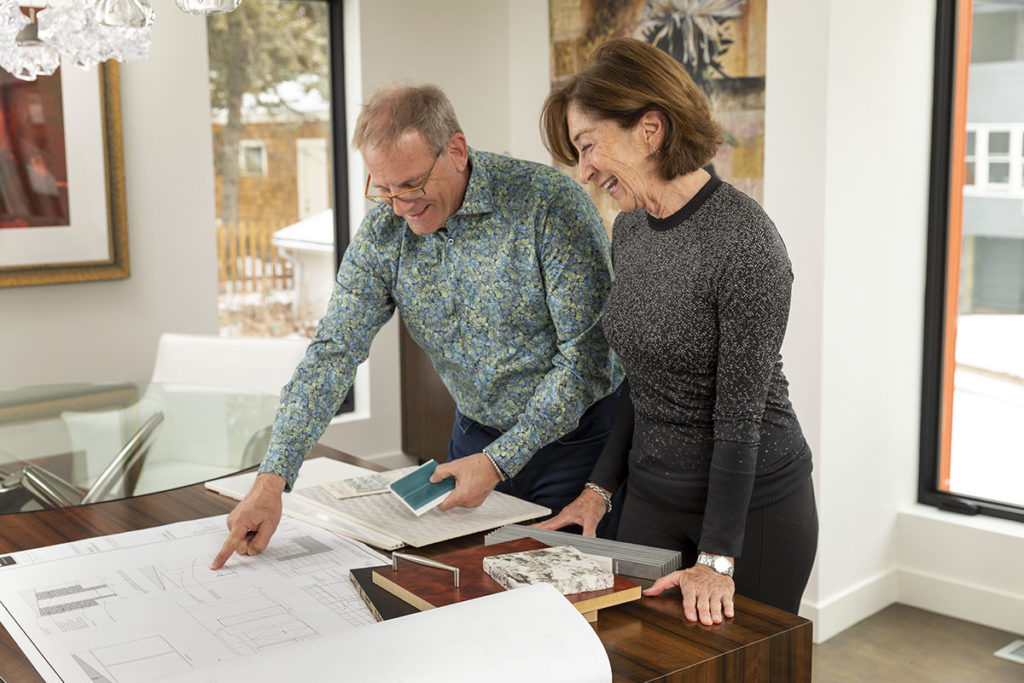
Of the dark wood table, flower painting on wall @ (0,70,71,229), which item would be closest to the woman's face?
the dark wood table

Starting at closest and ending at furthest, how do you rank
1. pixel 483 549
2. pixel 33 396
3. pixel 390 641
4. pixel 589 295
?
pixel 390 641 → pixel 483 549 → pixel 589 295 → pixel 33 396

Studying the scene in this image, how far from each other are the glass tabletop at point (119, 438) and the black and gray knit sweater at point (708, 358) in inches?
35.6

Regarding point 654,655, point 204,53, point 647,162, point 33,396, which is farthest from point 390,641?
point 204,53

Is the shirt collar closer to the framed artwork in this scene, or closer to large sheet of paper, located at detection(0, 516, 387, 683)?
large sheet of paper, located at detection(0, 516, 387, 683)

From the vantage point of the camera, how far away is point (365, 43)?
436 centimetres

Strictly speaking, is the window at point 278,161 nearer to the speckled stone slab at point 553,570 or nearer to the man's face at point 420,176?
the man's face at point 420,176

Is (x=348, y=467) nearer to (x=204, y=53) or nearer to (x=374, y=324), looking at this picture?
(x=374, y=324)

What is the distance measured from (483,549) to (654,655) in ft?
1.00

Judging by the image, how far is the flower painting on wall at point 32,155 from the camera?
3.57m

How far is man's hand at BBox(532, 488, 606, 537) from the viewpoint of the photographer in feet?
5.26

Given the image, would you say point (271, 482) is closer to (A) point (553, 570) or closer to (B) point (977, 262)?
(A) point (553, 570)

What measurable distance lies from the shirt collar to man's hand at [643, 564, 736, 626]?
2.60 ft

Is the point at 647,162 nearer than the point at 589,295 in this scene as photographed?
Yes

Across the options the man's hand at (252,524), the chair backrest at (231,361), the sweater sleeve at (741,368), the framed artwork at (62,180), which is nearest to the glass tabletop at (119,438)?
the chair backrest at (231,361)
